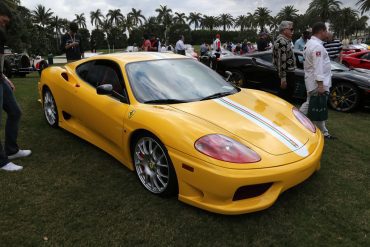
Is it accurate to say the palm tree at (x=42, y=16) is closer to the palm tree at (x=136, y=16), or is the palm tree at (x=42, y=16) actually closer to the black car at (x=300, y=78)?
the palm tree at (x=136, y=16)

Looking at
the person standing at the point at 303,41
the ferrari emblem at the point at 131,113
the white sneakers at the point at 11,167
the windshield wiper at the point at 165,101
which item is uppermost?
the person standing at the point at 303,41

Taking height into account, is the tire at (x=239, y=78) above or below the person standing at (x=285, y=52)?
below

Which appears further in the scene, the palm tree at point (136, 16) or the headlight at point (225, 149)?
the palm tree at point (136, 16)

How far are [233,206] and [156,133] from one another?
87 centimetres

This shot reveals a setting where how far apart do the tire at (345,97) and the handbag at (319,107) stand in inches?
90.6

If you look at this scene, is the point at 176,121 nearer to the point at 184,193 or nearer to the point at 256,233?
the point at 184,193

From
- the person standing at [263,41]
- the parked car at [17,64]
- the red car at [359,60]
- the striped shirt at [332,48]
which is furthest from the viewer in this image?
the parked car at [17,64]

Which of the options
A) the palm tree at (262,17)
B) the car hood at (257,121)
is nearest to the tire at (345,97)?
the car hood at (257,121)

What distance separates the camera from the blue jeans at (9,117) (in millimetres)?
3549

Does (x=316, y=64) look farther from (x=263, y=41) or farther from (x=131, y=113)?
(x=263, y=41)

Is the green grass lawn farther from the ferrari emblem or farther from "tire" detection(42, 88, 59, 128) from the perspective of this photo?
"tire" detection(42, 88, 59, 128)

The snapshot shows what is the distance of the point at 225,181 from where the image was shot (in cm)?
245

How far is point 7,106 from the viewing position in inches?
143

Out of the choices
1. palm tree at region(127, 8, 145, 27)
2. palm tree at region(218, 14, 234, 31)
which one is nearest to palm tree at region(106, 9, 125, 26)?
palm tree at region(127, 8, 145, 27)
